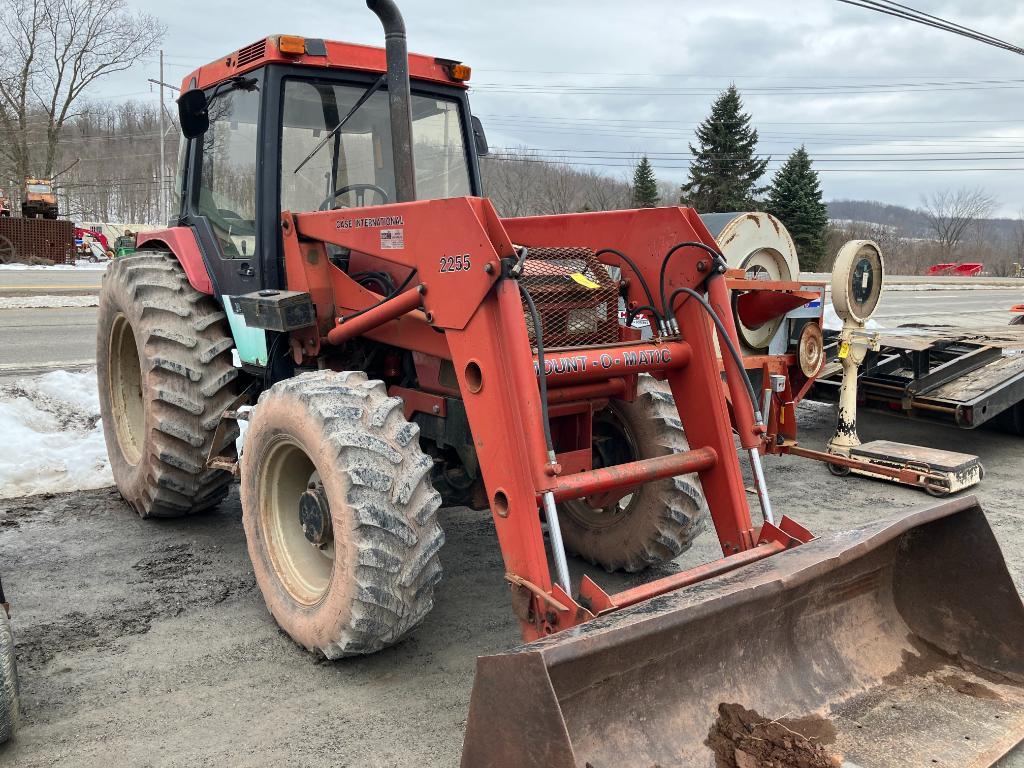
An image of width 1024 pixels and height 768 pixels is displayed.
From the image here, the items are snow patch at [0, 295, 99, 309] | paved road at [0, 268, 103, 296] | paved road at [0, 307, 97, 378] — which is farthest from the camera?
paved road at [0, 268, 103, 296]

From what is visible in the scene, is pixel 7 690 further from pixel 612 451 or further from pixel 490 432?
pixel 612 451

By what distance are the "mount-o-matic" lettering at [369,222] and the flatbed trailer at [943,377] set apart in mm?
5323

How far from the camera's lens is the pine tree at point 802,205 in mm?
36656

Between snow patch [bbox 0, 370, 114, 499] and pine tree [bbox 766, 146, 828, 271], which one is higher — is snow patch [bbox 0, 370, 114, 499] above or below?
below

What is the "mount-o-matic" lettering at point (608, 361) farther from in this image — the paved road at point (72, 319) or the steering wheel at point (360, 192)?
the paved road at point (72, 319)

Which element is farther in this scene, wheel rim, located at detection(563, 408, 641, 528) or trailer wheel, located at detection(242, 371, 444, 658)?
wheel rim, located at detection(563, 408, 641, 528)

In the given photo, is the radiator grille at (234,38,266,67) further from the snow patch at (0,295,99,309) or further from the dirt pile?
the snow patch at (0,295,99,309)

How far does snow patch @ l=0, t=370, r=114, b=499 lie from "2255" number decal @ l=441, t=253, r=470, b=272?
155 inches

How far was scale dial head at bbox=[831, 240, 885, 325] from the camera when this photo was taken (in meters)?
6.79

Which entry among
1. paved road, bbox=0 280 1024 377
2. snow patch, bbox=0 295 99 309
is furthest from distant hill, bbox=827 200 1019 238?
snow patch, bbox=0 295 99 309

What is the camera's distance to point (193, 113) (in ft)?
15.3

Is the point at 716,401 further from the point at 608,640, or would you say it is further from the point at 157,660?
the point at 157,660

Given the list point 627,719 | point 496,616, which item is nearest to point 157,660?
point 496,616

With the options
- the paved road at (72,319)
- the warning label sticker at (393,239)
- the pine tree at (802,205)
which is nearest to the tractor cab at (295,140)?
the warning label sticker at (393,239)
